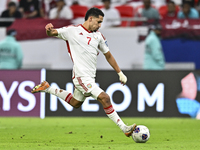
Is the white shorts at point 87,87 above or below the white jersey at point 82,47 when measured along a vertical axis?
below

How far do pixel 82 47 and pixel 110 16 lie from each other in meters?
6.82

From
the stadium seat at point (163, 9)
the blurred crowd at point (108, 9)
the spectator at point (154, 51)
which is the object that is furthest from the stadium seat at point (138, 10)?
the spectator at point (154, 51)

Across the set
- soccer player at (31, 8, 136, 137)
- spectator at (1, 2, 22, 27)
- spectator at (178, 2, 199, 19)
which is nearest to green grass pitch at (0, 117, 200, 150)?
soccer player at (31, 8, 136, 137)

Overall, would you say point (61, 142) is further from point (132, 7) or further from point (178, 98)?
point (132, 7)

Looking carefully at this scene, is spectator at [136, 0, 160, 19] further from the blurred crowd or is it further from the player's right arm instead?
the player's right arm

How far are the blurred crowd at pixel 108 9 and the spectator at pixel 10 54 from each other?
1.66 m

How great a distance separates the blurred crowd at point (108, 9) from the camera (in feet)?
43.4

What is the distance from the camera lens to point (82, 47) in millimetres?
6730

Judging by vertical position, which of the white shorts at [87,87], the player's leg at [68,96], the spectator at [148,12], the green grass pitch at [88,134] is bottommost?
the green grass pitch at [88,134]

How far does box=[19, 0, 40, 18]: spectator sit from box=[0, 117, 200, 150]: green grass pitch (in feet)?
14.4

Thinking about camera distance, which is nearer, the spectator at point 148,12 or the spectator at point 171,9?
the spectator at point 148,12

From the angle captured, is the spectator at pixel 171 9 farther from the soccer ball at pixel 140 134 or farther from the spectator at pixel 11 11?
the soccer ball at pixel 140 134

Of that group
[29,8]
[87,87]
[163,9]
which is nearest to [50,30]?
[87,87]

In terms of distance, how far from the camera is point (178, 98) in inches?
433
